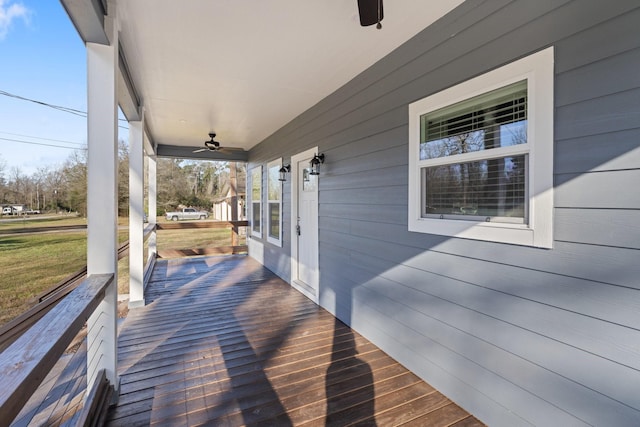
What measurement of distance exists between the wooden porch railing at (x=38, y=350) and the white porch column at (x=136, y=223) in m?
2.48

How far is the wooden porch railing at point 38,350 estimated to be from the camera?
28.9 inches

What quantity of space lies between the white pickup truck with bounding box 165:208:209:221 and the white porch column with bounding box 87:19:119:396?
16.9 meters

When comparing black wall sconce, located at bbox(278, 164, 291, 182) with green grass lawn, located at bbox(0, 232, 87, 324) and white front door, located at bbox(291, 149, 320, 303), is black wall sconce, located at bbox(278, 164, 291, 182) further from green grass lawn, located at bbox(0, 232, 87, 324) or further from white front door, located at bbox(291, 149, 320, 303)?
green grass lawn, located at bbox(0, 232, 87, 324)

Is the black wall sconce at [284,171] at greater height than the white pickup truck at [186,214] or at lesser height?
greater

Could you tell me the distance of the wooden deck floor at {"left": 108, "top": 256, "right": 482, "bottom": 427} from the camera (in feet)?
6.38

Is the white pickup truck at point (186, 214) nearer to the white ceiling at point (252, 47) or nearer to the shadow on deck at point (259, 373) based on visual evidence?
the white ceiling at point (252, 47)

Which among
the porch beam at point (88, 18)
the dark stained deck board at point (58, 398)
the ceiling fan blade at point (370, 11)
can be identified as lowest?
the dark stained deck board at point (58, 398)

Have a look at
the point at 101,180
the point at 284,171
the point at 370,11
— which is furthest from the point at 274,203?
the point at 370,11

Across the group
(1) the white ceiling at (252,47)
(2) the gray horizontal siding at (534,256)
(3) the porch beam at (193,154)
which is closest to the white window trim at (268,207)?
(3) the porch beam at (193,154)

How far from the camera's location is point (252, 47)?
8.50 ft

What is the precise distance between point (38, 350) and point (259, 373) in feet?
5.68

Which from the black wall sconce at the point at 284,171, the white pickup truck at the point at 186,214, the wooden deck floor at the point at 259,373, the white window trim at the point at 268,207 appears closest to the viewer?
the wooden deck floor at the point at 259,373

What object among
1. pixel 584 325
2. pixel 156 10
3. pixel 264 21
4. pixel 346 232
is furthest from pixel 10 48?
pixel 584 325

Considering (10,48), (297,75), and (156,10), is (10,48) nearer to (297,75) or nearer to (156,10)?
(156,10)
